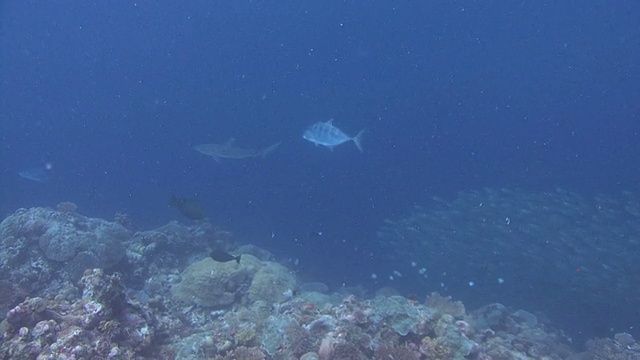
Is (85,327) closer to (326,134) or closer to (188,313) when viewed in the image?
(188,313)

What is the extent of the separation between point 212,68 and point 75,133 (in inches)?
880

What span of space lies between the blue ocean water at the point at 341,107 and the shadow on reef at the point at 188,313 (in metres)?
22.8

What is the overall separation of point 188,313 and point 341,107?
46.1 m

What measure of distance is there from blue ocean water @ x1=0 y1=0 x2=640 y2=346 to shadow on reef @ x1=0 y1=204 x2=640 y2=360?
74.9 ft

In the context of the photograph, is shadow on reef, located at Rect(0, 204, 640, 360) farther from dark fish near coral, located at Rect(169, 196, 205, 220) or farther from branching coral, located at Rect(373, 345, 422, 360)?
dark fish near coral, located at Rect(169, 196, 205, 220)

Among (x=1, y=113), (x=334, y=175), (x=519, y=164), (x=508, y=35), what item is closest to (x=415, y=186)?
(x=334, y=175)

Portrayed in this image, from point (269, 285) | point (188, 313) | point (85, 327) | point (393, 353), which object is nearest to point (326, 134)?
point (269, 285)

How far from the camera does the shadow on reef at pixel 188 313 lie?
231 inches

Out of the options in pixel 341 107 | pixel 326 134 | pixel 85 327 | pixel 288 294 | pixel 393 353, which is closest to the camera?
pixel 85 327

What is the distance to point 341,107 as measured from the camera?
54.2m

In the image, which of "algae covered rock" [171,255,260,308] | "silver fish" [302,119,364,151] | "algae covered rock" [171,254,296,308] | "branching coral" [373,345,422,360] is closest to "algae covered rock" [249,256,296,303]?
"algae covered rock" [171,254,296,308]

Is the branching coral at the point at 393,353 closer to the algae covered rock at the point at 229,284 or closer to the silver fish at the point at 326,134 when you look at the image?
the algae covered rock at the point at 229,284

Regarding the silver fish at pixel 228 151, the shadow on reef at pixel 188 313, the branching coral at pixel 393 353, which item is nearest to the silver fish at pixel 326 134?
the silver fish at pixel 228 151

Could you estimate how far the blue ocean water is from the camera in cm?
4472
